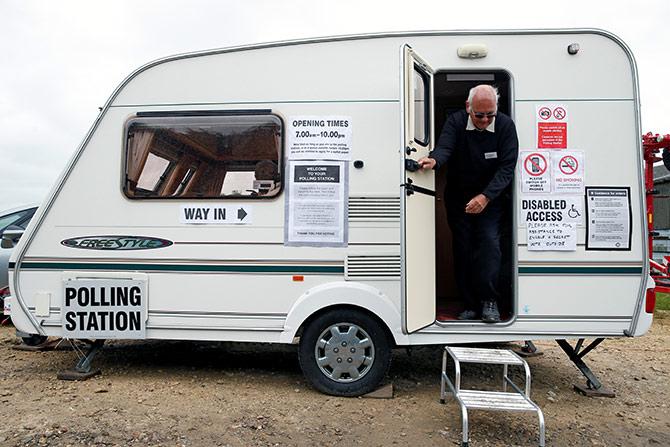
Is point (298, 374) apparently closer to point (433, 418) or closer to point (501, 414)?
point (433, 418)

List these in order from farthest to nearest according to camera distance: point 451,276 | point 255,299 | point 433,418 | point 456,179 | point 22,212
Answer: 1. point 22,212
2. point 451,276
3. point 456,179
4. point 255,299
5. point 433,418

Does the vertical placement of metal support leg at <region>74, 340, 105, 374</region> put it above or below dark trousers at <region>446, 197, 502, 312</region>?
below

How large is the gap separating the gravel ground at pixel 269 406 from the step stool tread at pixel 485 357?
440 millimetres

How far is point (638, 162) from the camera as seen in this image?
13.2 ft

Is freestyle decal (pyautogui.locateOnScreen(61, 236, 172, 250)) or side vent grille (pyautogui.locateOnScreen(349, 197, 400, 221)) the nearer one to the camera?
side vent grille (pyautogui.locateOnScreen(349, 197, 400, 221))

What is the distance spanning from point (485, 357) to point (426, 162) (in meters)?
1.55

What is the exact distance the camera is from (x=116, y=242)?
4281 millimetres

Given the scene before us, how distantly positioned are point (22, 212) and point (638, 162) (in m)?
7.10

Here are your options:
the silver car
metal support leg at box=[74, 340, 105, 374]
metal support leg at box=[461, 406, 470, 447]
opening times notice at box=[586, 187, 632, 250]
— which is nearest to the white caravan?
opening times notice at box=[586, 187, 632, 250]

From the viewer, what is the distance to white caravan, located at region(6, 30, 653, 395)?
4.04m

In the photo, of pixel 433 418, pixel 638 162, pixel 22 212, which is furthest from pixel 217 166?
pixel 22 212

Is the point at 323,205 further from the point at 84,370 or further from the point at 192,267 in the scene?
the point at 84,370

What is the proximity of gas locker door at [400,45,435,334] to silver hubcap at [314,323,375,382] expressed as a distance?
52cm

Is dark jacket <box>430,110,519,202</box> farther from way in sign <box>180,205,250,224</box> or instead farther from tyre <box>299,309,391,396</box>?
way in sign <box>180,205,250,224</box>
